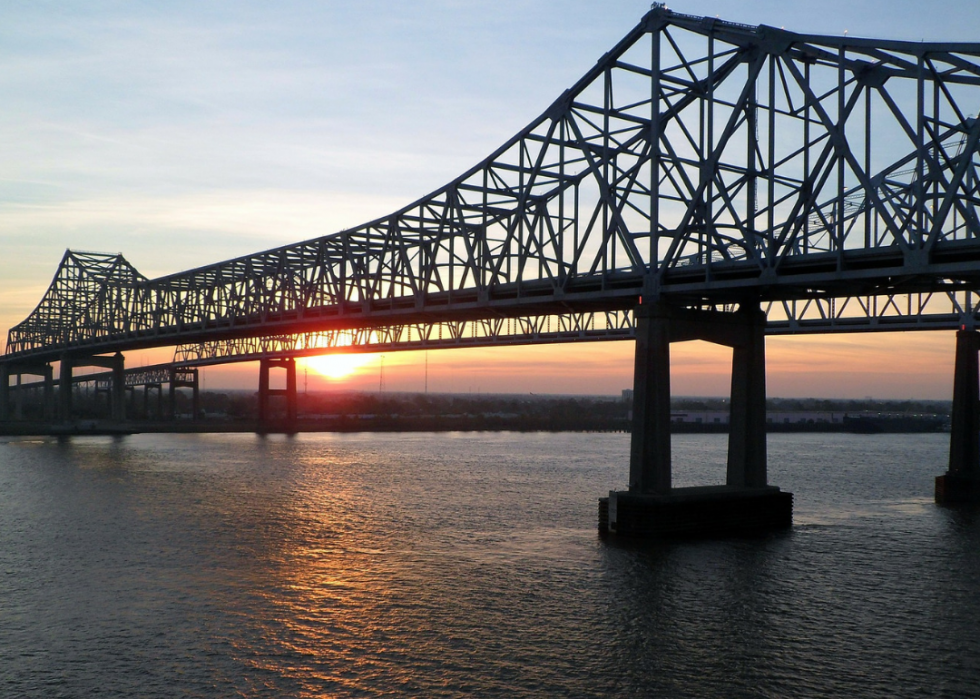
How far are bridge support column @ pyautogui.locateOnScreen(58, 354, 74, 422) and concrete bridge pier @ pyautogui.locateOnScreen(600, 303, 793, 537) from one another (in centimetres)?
10712

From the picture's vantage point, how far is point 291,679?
827 inches

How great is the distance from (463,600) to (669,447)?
39.0 ft

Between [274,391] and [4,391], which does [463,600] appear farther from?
[4,391]

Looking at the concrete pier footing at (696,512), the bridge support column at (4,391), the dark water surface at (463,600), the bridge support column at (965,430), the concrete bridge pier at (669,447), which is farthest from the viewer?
the bridge support column at (4,391)

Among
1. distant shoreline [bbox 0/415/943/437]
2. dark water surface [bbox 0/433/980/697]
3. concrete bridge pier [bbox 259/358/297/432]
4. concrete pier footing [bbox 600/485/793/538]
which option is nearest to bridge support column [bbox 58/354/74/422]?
distant shoreline [bbox 0/415/943/437]

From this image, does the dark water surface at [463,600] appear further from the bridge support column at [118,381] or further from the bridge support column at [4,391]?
the bridge support column at [4,391]

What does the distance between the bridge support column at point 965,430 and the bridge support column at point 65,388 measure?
108 meters

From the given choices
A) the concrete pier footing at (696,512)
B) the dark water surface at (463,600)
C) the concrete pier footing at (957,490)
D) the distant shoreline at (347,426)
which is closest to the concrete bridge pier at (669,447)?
the concrete pier footing at (696,512)

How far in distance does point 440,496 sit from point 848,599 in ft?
102

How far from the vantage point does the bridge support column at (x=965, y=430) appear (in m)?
53.6

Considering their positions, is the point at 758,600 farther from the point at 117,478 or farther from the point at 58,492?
the point at 117,478

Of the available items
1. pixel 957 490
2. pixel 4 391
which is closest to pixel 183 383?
pixel 4 391

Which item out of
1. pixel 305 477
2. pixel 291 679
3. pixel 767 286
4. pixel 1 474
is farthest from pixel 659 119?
pixel 1 474

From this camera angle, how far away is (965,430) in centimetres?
5372
